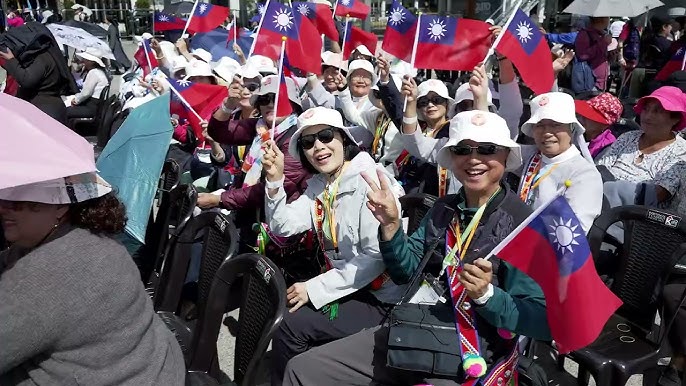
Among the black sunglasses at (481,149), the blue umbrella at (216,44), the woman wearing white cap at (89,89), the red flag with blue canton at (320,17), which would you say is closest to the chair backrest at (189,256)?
the black sunglasses at (481,149)

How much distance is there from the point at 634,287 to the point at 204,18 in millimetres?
6845

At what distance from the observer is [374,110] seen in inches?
206

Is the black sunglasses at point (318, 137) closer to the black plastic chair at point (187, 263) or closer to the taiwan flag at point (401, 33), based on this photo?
the black plastic chair at point (187, 263)

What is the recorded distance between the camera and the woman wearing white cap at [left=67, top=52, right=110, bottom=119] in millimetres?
8469

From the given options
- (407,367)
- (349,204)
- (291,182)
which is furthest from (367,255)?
(291,182)

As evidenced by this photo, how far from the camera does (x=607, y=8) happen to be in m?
9.16

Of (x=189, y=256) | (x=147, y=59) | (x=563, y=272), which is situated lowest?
(x=189, y=256)

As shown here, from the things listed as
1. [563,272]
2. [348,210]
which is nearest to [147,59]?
[348,210]

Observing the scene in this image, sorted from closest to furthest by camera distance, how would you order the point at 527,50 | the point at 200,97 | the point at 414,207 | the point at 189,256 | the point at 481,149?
the point at 481,149
the point at 189,256
the point at 414,207
the point at 527,50
the point at 200,97

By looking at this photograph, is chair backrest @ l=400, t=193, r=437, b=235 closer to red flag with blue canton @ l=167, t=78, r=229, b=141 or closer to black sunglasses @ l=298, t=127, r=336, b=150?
black sunglasses @ l=298, t=127, r=336, b=150

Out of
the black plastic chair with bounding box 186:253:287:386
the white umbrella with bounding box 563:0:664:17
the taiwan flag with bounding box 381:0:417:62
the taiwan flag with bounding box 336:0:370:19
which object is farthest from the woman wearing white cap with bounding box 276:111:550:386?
the white umbrella with bounding box 563:0:664:17

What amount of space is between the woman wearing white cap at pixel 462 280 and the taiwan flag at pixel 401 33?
7.88 feet

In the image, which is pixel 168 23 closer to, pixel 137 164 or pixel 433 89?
pixel 433 89

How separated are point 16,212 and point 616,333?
2714 millimetres
